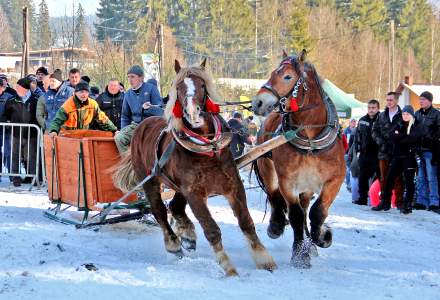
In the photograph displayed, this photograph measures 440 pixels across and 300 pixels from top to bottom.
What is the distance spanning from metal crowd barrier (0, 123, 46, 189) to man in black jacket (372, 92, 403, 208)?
18.3 ft

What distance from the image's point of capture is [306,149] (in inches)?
255

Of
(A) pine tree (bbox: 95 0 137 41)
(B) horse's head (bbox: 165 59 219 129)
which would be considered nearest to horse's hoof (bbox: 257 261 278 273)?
(B) horse's head (bbox: 165 59 219 129)

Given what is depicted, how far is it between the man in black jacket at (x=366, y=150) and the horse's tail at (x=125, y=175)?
4.75 meters

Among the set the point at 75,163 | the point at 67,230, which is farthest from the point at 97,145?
the point at 67,230

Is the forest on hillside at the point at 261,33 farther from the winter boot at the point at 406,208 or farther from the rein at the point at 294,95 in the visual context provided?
the rein at the point at 294,95

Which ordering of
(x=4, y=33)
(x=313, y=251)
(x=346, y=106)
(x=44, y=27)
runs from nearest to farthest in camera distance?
(x=313, y=251), (x=346, y=106), (x=44, y=27), (x=4, y=33)

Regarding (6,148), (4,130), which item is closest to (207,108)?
(4,130)

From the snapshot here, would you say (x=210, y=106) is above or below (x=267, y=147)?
above

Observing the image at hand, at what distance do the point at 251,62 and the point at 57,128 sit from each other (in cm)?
4748

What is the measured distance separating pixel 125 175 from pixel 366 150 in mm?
4919

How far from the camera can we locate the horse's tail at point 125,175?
777 cm

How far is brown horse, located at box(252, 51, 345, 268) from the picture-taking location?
21.0 feet

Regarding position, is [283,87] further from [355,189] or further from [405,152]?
[355,189]

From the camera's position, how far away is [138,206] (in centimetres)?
815
